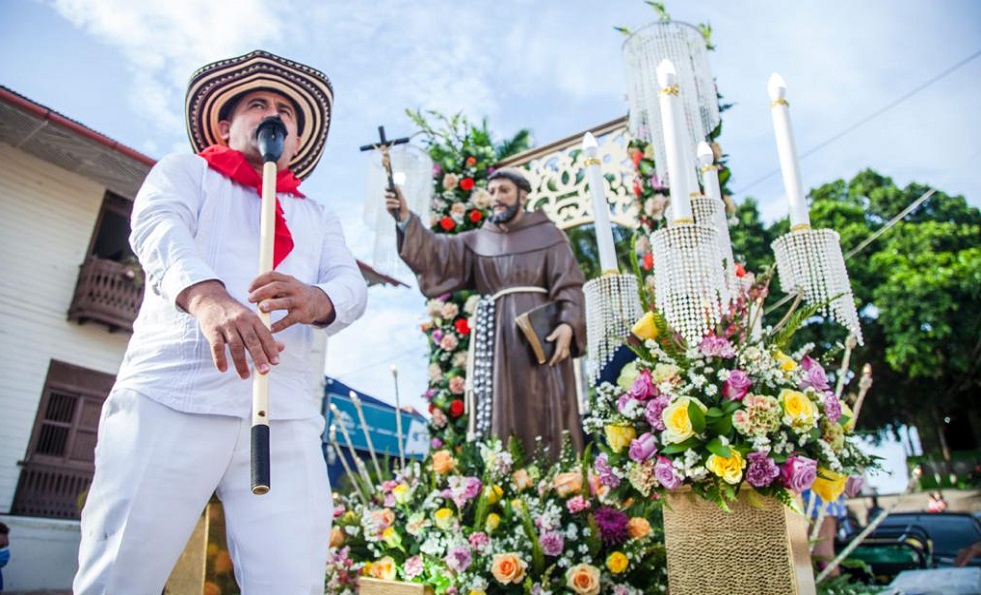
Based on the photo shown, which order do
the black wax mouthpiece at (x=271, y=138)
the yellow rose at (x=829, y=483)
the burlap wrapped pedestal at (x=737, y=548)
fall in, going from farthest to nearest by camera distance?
the yellow rose at (x=829, y=483), the burlap wrapped pedestal at (x=737, y=548), the black wax mouthpiece at (x=271, y=138)

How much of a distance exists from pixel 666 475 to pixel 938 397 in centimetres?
2186

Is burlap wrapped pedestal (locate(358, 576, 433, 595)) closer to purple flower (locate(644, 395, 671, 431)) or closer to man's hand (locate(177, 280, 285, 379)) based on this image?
purple flower (locate(644, 395, 671, 431))

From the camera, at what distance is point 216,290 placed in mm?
1454

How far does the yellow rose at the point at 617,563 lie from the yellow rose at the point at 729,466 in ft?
2.67

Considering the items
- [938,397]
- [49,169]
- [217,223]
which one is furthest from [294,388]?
[938,397]

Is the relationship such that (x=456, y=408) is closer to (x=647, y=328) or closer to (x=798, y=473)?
(x=647, y=328)

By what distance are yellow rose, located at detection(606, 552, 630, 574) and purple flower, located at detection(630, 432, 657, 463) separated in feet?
2.05

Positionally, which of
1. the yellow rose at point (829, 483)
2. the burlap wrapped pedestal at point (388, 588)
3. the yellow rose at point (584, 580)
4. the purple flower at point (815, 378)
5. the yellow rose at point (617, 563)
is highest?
the purple flower at point (815, 378)

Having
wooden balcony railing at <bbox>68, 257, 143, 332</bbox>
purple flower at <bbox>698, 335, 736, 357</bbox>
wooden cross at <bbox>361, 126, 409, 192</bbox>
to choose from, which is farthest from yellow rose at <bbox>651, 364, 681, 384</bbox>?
wooden balcony railing at <bbox>68, 257, 143, 332</bbox>

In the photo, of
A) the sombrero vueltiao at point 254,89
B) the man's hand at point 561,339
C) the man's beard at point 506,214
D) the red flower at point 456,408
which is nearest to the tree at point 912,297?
the red flower at point 456,408

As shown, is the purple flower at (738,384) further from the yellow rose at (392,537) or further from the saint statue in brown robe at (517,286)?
the saint statue in brown robe at (517,286)

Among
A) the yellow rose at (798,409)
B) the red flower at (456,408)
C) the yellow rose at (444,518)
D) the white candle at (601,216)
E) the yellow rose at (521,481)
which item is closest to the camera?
the yellow rose at (798,409)

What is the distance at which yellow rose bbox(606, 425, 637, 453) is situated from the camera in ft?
8.64

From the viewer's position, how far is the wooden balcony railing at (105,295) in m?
10.6
